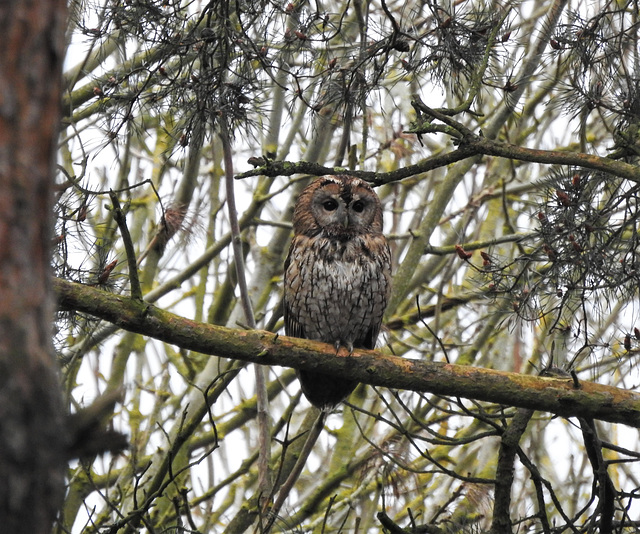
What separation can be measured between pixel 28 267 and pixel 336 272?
2831 millimetres

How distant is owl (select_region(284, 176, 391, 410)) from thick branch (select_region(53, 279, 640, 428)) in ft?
2.71

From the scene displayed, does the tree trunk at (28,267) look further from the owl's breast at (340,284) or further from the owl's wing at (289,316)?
the owl's wing at (289,316)

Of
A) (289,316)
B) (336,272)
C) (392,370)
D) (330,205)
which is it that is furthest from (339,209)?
(392,370)

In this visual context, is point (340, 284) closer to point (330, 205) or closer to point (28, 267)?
point (330, 205)

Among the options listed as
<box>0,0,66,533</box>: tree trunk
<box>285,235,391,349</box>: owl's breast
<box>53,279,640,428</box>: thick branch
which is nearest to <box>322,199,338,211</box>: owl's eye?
<box>285,235,391,349</box>: owl's breast

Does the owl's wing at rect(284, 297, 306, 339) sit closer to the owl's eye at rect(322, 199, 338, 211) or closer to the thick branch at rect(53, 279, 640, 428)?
the owl's eye at rect(322, 199, 338, 211)

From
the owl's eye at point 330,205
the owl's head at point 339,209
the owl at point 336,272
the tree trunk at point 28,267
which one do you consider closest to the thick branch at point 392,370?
the owl at point 336,272

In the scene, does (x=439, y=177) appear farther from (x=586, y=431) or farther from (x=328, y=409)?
(x=586, y=431)

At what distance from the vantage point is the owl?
12.9ft

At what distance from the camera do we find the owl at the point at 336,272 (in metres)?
3.94

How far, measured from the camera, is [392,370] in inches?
117

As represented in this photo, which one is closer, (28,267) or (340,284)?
(28,267)

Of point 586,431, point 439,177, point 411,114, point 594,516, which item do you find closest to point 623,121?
point 586,431

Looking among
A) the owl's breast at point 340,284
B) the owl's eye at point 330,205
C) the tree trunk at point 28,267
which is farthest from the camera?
the owl's eye at point 330,205
